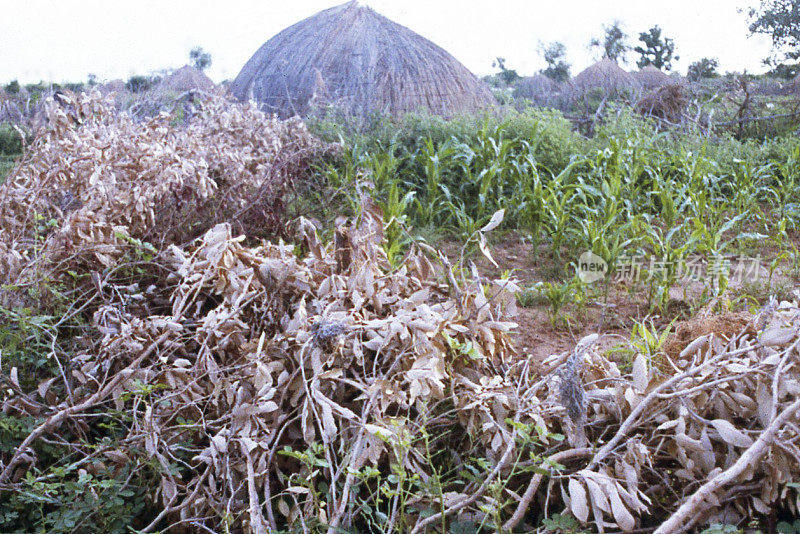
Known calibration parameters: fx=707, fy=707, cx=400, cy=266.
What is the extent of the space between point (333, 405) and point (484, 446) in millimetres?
531

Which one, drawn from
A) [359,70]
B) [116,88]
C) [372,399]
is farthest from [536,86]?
[372,399]

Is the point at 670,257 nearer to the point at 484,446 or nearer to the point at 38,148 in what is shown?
the point at 484,446

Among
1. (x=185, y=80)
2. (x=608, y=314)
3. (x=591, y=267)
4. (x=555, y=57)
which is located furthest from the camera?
(x=555, y=57)

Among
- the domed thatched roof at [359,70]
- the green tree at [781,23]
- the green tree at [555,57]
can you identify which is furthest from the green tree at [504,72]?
the domed thatched roof at [359,70]

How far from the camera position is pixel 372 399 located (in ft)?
7.00

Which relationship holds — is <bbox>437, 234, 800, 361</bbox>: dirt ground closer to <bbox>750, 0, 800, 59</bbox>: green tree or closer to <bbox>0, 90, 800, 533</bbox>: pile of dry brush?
<bbox>0, 90, 800, 533</bbox>: pile of dry brush

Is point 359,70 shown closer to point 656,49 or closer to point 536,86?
point 536,86

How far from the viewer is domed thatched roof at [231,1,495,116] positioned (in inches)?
409

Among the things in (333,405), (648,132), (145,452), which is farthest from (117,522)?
(648,132)

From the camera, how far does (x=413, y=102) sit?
10375 mm

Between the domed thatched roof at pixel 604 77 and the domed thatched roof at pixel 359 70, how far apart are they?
8704 millimetres

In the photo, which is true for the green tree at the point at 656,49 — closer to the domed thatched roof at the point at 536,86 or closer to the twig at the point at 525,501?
the domed thatched roof at the point at 536,86

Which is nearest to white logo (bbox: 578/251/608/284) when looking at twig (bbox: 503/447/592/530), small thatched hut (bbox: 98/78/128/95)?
twig (bbox: 503/447/592/530)

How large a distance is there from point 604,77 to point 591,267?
16.8m
